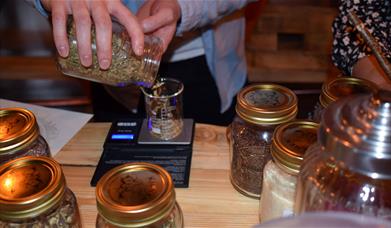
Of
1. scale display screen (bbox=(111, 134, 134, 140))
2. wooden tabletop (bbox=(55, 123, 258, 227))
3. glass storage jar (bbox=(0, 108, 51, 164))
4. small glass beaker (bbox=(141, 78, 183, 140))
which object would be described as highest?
glass storage jar (bbox=(0, 108, 51, 164))

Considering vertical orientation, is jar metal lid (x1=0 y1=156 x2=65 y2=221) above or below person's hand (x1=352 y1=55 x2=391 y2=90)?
above

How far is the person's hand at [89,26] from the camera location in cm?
64

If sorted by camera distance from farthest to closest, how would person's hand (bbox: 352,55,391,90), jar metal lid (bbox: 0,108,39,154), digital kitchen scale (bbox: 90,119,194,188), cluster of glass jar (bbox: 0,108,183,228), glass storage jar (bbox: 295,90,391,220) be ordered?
Result: person's hand (bbox: 352,55,391,90), digital kitchen scale (bbox: 90,119,194,188), jar metal lid (bbox: 0,108,39,154), cluster of glass jar (bbox: 0,108,183,228), glass storage jar (bbox: 295,90,391,220)

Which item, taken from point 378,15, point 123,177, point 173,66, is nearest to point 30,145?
point 123,177

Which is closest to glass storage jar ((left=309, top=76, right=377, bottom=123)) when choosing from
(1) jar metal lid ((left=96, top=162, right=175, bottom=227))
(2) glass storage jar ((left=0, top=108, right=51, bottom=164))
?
(1) jar metal lid ((left=96, top=162, right=175, bottom=227))

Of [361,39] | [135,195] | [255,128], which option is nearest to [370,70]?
[361,39]

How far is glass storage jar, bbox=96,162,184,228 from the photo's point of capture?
1.49 ft

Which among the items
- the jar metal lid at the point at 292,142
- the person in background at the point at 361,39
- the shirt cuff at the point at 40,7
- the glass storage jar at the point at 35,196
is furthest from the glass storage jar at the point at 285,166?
the shirt cuff at the point at 40,7

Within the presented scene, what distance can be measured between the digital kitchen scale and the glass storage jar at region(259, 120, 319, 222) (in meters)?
0.15

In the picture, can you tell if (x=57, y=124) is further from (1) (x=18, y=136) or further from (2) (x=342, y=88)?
(2) (x=342, y=88)

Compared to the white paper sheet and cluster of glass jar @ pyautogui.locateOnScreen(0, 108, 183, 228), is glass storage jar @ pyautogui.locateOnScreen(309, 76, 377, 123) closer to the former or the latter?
cluster of glass jar @ pyautogui.locateOnScreen(0, 108, 183, 228)

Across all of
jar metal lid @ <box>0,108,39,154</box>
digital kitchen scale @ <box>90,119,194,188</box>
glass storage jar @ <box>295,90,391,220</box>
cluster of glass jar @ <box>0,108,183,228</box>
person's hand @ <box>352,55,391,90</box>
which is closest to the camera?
glass storage jar @ <box>295,90,391,220</box>

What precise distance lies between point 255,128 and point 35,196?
295 millimetres

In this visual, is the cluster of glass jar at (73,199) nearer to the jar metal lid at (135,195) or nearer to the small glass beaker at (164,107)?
the jar metal lid at (135,195)
